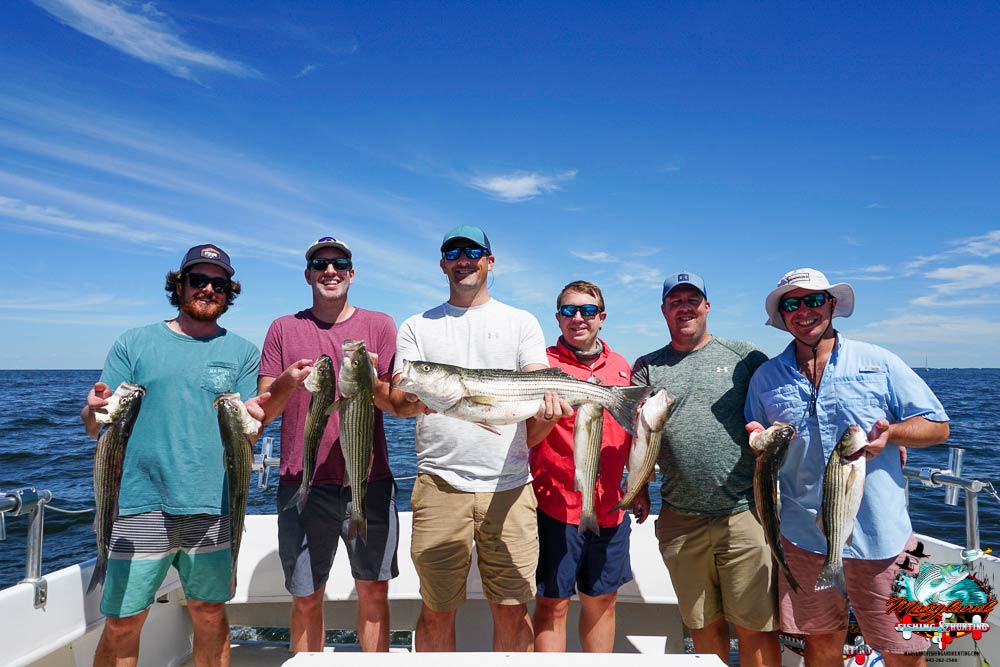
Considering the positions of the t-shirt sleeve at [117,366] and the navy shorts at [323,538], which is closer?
the t-shirt sleeve at [117,366]

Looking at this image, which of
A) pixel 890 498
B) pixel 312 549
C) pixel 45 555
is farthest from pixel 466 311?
pixel 45 555

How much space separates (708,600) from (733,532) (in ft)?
2.00

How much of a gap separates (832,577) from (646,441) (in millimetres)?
1478

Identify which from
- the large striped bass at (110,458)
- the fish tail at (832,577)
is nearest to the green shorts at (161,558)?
the large striped bass at (110,458)

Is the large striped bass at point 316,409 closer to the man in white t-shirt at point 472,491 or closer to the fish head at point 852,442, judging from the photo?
the man in white t-shirt at point 472,491

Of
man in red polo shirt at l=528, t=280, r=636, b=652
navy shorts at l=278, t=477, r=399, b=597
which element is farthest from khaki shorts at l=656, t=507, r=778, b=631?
navy shorts at l=278, t=477, r=399, b=597

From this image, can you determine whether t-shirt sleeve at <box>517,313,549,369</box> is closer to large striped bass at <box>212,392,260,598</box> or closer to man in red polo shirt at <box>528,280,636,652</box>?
man in red polo shirt at <box>528,280,636,652</box>

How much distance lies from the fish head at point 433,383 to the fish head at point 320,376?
47 centimetres

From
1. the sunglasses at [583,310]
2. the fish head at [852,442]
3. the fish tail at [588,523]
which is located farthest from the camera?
the sunglasses at [583,310]

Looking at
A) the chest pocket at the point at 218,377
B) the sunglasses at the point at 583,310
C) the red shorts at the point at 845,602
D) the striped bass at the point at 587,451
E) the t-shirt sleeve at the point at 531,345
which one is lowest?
the red shorts at the point at 845,602

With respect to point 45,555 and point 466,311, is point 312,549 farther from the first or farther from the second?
point 45,555

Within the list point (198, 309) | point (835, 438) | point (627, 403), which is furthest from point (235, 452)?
point (835, 438)

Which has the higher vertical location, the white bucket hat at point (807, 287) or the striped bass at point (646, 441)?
the white bucket hat at point (807, 287)

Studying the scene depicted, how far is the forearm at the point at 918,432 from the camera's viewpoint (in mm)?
3797
